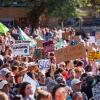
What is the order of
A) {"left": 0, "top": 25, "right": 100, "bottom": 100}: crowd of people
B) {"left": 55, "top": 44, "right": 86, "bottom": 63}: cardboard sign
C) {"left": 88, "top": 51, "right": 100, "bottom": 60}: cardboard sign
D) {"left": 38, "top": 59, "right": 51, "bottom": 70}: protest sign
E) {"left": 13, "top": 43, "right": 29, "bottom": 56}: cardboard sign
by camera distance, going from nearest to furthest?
{"left": 0, "top": 25, "right": 100, "bottom": 100}: crowd of people
{"left": 55, "top": 44, "right": 86, "bottom": 63}: cardboard sign
{"left": 38, "top": 59, "right": 51, "bottom": 70}: protest sign
{"left": 13, "top": 43, "right": 29, "bottom": 56}: cardboard sign
{"left": 88, "top": 51, "right": 100, "bottom": 60}: cardboard sign

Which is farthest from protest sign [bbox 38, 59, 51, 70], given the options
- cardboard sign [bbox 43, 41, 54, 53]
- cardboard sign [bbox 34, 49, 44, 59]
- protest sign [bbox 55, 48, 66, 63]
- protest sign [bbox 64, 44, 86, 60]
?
cardboard sign [bbox 43, 41, 54, 53]

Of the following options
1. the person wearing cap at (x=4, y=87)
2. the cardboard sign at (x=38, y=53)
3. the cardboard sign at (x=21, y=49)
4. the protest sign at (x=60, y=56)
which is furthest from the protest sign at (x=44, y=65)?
the person wearing cap at (x=4, y=87)

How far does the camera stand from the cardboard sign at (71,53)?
13.3 meters

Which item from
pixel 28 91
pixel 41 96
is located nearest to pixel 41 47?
pixel 28 91

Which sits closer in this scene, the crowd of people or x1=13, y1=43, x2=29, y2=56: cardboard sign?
the crowd of people

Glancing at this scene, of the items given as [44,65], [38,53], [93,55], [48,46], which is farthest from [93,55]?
[44,65]

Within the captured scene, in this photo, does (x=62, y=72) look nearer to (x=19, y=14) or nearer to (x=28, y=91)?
(x=28, y=91)

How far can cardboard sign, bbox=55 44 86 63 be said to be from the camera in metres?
13.3

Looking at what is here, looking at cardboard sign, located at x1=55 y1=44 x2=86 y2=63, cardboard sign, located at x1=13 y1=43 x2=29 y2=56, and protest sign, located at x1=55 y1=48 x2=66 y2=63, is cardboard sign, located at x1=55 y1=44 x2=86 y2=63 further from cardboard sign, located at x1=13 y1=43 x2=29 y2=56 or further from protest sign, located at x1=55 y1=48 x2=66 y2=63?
cardboard sign, located at x1=13 y1=43 x2=29 y2=56

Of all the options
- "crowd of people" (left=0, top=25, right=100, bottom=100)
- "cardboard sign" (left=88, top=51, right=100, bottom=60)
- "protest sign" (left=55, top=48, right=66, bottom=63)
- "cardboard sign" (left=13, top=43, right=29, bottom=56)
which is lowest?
"cardboard sign" (left=88, top=51, right=100, bottom=60)

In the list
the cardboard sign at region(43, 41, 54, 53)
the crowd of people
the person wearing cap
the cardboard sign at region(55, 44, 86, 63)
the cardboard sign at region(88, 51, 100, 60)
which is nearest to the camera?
the crowd of people

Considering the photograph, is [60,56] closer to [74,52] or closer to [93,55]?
[74,52]

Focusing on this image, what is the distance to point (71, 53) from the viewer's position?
525 inches

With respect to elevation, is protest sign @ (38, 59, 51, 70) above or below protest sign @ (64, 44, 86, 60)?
below
